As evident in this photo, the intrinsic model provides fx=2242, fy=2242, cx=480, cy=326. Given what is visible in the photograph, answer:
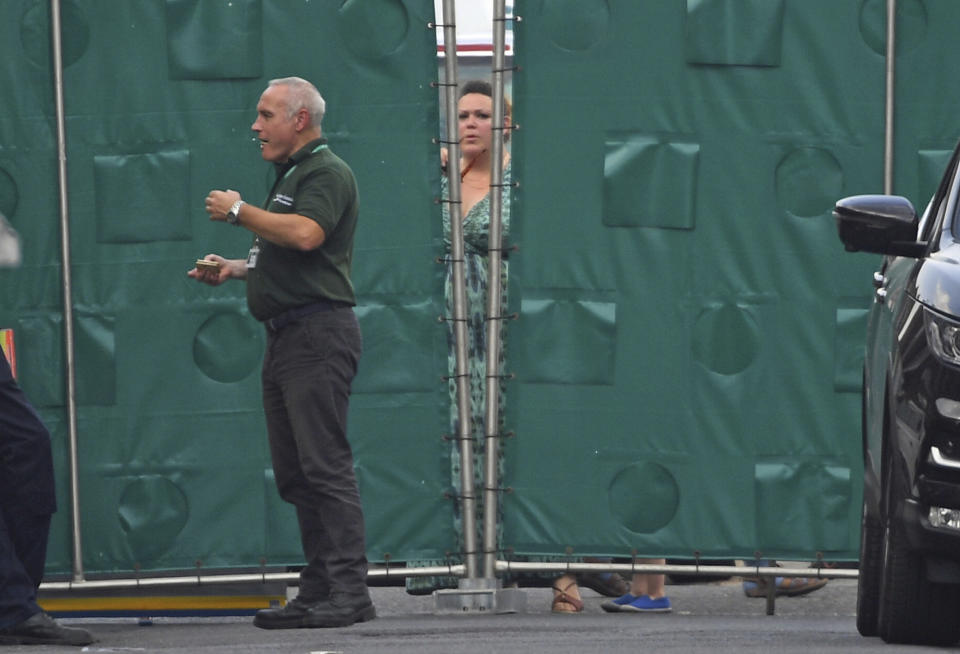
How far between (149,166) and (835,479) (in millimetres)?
2945

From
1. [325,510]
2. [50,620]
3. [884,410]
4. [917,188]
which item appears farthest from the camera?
[917,188]

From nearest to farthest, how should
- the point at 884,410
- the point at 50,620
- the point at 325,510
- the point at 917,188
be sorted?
1. the point at 884,410
2. the point at 50,620
3. the point at 325,510
4. the point at 917,188

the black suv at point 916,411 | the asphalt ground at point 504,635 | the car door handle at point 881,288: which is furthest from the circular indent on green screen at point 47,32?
the black suv at point 916,411

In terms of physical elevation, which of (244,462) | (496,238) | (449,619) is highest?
(496,238)

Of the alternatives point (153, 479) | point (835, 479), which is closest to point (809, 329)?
point (835, 479)

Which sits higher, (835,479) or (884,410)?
(884,410)

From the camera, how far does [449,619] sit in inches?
332

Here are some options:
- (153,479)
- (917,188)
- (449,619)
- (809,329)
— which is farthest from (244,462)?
(917,188)

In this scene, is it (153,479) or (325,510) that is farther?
(153,479)

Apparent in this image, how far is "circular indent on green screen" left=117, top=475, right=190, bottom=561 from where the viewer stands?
28.9 feet

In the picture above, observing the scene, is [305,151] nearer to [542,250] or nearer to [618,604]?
[542,250]

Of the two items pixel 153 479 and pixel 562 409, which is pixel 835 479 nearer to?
pixel 562 409

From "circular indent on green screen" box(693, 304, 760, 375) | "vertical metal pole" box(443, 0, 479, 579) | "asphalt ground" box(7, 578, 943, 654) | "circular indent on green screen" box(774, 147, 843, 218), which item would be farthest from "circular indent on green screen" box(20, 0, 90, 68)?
"circular indent on green screen" box(774, 147, 843, 218)

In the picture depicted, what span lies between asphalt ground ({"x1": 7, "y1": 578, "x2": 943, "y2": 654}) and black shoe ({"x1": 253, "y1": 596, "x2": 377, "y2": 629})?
5 centimetres
